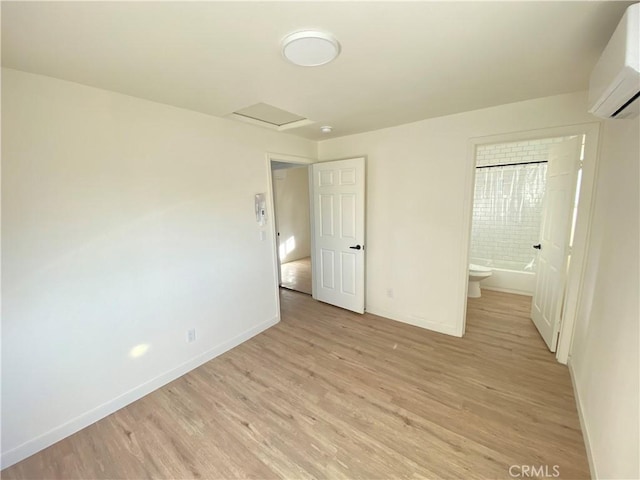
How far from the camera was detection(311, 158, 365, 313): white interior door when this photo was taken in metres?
Result: 3.26

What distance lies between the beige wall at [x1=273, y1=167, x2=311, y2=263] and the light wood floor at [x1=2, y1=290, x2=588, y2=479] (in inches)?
149

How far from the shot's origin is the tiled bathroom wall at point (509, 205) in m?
4.05

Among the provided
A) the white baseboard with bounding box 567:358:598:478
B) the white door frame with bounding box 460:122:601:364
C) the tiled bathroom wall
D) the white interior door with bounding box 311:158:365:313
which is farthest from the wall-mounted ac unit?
the tiled bathroom wall

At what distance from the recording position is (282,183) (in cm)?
635

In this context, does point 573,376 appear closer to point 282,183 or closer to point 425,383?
point 425,383

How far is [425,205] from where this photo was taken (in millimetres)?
2898

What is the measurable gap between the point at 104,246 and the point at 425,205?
9.51 ft

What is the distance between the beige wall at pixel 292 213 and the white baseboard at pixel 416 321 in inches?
129

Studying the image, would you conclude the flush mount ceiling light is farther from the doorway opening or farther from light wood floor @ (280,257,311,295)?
the doorway opening

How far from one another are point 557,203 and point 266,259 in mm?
3045

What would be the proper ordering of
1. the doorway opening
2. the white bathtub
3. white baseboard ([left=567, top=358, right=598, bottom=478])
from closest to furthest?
white baseboard ([left=567, top=358, right=598, bottom=478]) < the white bathtub < the doorway opening

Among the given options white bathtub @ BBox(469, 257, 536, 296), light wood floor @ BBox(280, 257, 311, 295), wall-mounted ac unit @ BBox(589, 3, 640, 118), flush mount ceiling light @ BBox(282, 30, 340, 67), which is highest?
flush mount ceiling light @ BBox(282, 30, 340, 67)

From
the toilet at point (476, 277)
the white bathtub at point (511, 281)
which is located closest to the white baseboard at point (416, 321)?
the toilet at point (476, 277)

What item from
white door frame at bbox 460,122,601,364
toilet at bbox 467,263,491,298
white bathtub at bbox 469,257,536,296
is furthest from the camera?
white bathtub at bbox 469,257,536,296
